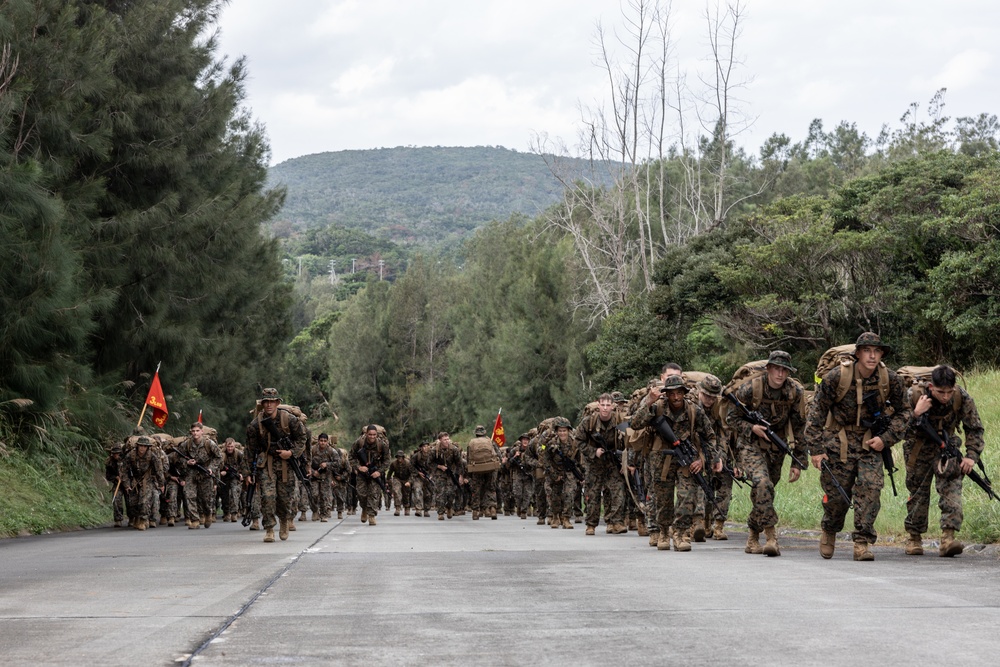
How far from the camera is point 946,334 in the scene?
34625mm

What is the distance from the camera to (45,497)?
2531 centimetres

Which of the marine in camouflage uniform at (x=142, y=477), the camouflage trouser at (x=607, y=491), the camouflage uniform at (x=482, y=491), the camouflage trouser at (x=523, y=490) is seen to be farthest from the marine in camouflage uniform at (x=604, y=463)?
the camouflage trouser at (x=523, y=490)

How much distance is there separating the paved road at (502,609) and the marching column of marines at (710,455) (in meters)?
0.73

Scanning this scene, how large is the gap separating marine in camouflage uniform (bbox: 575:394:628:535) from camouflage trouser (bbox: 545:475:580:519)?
2.72m

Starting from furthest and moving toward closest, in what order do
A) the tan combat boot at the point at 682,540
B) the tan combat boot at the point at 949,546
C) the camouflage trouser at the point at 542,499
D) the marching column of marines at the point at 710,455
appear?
the camouflage trouser at the point at 542,499
the tan combat boot at the point at 682,540
the marching column of marines at the point at 710,455
the tan combat boot at the point at 949,546

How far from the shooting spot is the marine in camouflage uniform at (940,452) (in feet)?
42.7

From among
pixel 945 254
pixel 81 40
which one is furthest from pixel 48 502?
pixel 945 254

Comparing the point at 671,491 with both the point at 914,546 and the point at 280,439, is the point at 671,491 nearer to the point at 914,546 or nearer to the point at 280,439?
the point at 914,546

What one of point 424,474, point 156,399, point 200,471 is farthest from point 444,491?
point 156,399

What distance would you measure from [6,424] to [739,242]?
23620 mm

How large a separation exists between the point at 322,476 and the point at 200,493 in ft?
10.9

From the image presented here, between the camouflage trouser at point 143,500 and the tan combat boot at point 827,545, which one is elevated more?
the tan combat boot at point 827,545

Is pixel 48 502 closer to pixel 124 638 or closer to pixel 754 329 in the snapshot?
pixel 124 638

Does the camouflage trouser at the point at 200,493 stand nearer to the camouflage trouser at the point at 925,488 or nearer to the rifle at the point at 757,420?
the rifle at the point at 757,420
